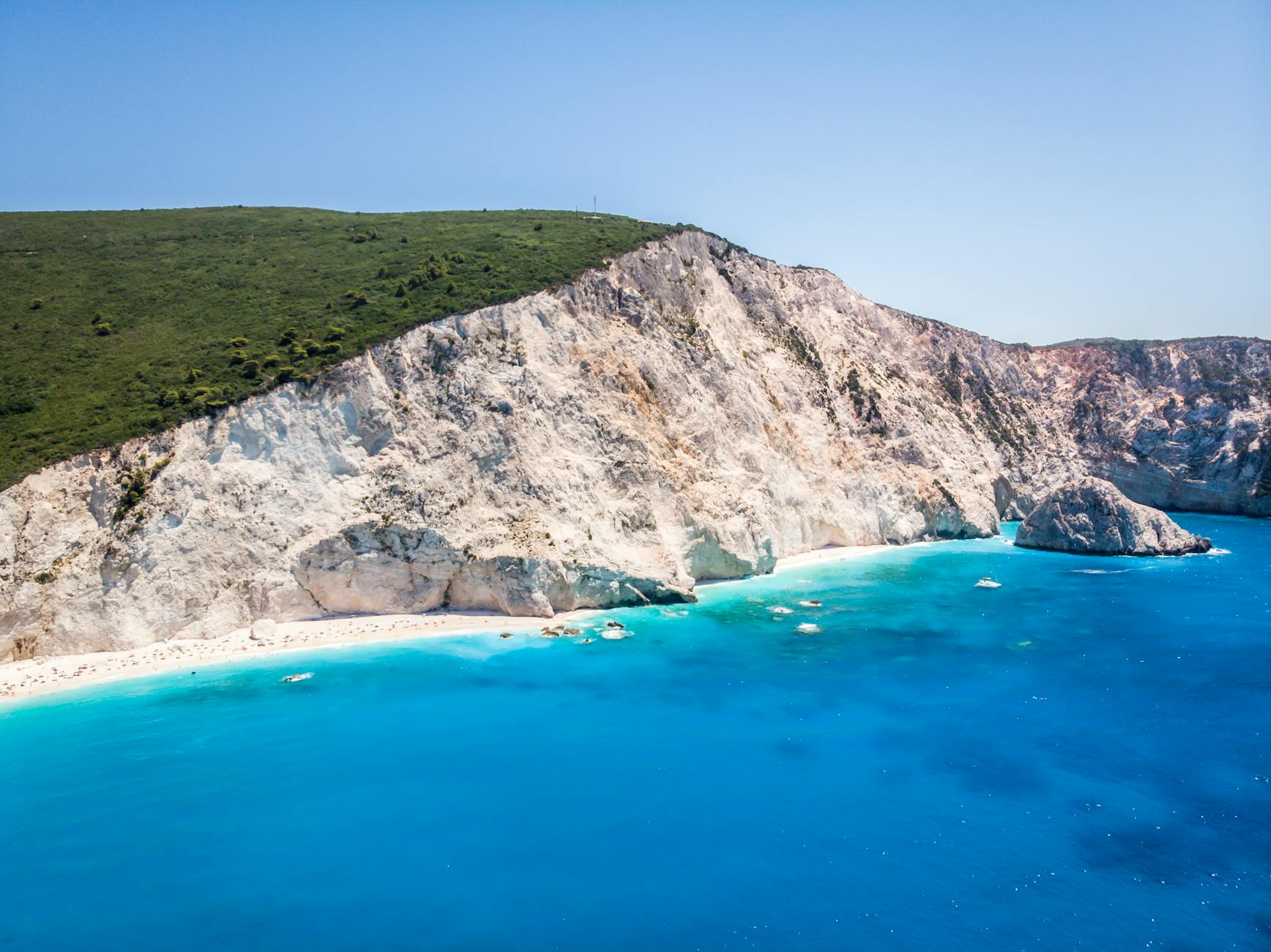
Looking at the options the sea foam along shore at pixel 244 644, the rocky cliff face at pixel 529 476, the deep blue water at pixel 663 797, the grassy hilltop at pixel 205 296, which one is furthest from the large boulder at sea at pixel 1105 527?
the sea foam along shore at pixel 244 644

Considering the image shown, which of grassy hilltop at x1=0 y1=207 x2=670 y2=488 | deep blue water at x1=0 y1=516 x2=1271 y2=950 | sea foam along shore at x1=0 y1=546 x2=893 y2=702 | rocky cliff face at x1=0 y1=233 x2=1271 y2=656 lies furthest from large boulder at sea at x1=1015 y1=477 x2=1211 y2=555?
sea foam along shore at x1=0 y1=546 x2=893 y2=702

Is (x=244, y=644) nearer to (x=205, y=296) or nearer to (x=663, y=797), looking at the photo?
(x=663, y=797)

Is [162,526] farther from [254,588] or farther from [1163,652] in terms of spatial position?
[1163,652]

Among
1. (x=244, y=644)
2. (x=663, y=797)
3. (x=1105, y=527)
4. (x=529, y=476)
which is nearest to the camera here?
(x=663, y=797)

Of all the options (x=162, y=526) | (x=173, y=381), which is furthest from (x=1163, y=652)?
(x=173, y=381)

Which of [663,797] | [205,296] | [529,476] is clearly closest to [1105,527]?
[529,476]

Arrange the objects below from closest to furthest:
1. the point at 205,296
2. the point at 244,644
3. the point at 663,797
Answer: the point at 663,797 < the point at 244,644 < the point at 205,296

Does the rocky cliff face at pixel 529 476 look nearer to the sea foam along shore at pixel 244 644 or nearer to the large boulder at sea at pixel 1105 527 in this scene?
the sea foam along shore at pixel 244 644

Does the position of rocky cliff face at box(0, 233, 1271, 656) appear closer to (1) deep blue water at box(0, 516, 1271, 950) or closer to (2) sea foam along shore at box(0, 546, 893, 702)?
(2) sea foam along shore at box(0, 546, 893, 702)
